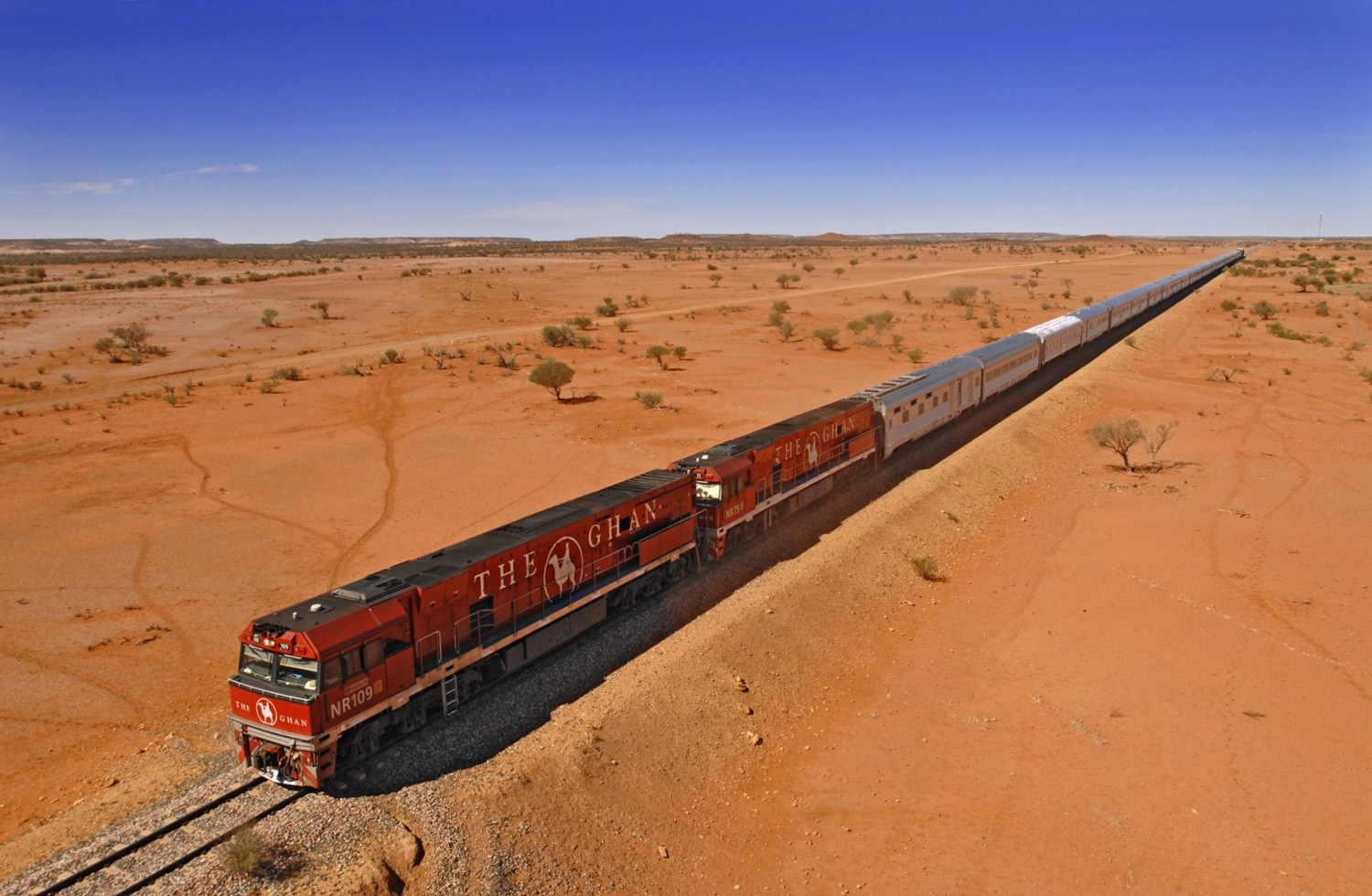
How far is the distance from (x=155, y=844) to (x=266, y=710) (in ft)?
7.01

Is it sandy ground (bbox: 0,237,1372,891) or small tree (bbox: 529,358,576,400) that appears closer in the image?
sandy ground (bbox: 0,237,1372,891)

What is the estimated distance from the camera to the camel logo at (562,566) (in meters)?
16.7

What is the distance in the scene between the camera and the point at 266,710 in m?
12.5

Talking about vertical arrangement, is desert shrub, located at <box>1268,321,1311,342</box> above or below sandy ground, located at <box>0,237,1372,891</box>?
above

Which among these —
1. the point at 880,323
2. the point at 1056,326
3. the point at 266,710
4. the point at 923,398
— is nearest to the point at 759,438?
the point at 923,398

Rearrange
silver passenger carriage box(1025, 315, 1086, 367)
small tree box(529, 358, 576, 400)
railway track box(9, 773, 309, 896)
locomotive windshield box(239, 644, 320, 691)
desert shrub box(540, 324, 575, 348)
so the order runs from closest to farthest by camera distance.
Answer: railway track box(9, 773, 309, 896), locomotive windshield box(239, 644, 320, 691), small tree box(529, 358, 576, 400), silver passenger carriage box(1025, 315, 1086, 367), desert shrub box(540, 324, 575, 348)

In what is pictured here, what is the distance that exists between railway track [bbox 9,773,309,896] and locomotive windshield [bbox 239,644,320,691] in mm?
1689

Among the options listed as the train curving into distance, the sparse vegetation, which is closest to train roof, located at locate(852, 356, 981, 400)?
the train curving into distance

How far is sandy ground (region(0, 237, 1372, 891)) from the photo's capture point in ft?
42.8

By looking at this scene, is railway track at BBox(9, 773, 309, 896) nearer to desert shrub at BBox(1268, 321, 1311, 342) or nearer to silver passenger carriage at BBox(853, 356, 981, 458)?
silver passenger carriage at BBox(853, 356, 981, 458)

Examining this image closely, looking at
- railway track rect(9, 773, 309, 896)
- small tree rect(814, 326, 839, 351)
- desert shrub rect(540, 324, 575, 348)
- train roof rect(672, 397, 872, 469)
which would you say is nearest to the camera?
railway track rect(9, 773, 309, 896)

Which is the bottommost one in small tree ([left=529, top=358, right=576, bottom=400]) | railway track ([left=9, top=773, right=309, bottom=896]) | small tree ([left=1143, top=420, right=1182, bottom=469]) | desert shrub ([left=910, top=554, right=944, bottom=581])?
desert shrub ([left=910, top=554, right=944, bottom=581])

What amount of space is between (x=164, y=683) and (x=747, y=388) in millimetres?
32610

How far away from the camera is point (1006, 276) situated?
119500 millimetres
